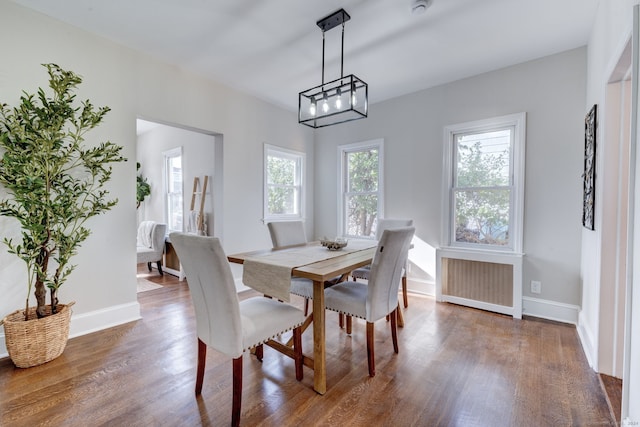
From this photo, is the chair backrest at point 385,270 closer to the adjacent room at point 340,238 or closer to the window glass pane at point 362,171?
the adjacent room at point 340,238

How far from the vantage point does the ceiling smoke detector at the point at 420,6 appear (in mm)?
2100

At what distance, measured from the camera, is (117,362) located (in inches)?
83.6

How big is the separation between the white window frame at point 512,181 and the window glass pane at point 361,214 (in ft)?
3.38

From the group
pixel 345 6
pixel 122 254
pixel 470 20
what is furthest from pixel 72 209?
pixel 470 20

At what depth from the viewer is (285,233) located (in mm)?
3066

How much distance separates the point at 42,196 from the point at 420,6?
10.3 ft

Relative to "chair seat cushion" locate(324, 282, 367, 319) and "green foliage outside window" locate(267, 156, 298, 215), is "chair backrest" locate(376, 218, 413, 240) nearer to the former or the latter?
"chair seat cushion" locate(324, 282, 367, 319)

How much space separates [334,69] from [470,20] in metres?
1.39

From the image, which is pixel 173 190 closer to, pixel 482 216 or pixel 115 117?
pixel 115 117

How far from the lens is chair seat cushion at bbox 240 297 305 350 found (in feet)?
5.27

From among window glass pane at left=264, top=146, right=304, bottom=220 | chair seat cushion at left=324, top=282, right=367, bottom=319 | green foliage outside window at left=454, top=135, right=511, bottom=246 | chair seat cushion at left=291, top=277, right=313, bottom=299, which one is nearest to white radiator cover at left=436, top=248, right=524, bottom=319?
green foliage outside window at left=454, top=135, right=511, bottom=246

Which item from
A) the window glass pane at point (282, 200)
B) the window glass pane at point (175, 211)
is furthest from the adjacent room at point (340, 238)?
the window glass pane at point (175, 211)

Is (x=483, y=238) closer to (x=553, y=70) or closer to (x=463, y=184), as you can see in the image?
(x=463, y=184)

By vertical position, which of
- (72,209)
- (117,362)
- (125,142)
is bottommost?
(117,362)
